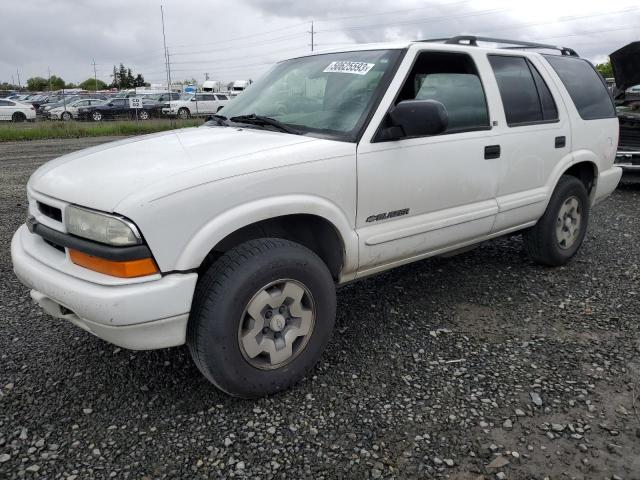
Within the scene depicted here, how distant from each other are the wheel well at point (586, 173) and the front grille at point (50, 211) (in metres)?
3.97

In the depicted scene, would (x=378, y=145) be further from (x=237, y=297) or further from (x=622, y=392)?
(x=622, y=392)

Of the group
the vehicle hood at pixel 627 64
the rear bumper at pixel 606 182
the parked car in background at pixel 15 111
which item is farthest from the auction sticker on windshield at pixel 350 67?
the parked car in background at pixel 15 111

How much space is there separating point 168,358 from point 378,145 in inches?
67.4

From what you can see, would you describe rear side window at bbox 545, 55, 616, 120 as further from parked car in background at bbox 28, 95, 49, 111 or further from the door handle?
parked car in background at bbox 28, 95, 49, 111

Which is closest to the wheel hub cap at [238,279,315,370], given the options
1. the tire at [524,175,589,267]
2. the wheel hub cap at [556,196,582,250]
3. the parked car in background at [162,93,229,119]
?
the tire at [524,175,589,267]

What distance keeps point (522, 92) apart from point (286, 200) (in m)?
2.39

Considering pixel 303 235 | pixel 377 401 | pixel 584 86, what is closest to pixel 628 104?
pixel 584 86

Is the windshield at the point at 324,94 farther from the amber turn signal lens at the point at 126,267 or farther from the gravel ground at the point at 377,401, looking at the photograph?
the gravel ground at the point at 377,401

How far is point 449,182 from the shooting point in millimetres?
3410

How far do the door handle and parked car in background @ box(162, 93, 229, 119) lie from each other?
26.5 meters

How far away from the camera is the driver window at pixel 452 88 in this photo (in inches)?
132

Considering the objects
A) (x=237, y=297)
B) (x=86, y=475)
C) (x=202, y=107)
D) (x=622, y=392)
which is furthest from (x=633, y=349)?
(x=202, y=107)

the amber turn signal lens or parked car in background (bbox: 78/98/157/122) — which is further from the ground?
the amber turn signal lens

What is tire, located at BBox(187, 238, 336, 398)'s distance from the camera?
2486 mm
